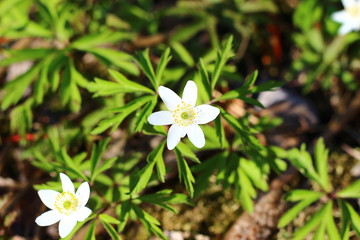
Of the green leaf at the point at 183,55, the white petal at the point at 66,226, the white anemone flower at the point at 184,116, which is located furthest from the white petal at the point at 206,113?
the green leaf at the point at 183,55

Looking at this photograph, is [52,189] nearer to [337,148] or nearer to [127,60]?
[127,60]

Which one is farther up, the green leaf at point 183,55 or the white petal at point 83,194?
the green leaf at point 183,55

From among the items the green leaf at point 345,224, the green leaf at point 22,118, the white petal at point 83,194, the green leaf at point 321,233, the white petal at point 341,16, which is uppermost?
the white petal at point 341,16

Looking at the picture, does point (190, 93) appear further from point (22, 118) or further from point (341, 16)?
point (341, 16)

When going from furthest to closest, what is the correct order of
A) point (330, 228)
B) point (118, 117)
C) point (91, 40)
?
point (91, 40), point (330, 228), point (118, 117)

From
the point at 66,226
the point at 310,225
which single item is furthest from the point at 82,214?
the point at 310,225

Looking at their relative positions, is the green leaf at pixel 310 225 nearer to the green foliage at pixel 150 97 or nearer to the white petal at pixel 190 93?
the green foliage at pixel 150 97
